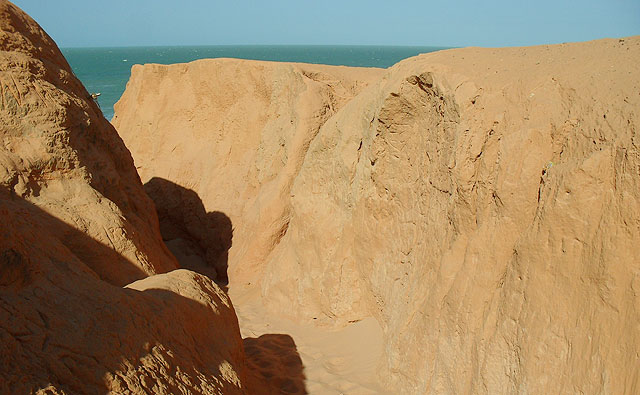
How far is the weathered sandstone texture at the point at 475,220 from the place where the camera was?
329cm

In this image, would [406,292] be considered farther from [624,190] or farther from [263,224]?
[263,224]

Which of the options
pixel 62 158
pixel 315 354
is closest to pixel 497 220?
pixel 315 354

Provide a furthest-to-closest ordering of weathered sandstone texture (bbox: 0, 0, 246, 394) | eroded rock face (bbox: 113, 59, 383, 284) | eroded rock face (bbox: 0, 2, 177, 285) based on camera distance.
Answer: eroded rock face (bbox: 113, 59, 383, 284) < eroded rock face (bbox: 0, 2, 177, 285) < weathered sandstone texture (bbox: 0, 0, 246, 394)

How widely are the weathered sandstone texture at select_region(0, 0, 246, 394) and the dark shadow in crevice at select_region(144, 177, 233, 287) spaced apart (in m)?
2.25

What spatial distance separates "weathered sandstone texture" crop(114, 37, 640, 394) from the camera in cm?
329

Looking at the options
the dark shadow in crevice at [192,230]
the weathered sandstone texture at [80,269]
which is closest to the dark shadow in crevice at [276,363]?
the weathered sandstone texture at [80,269]

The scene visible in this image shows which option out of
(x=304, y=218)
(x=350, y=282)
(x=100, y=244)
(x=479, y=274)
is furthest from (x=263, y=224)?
(x=479, y=274)

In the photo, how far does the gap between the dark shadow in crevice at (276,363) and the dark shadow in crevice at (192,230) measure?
7.78ft

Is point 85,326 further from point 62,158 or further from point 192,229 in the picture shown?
point 192,229

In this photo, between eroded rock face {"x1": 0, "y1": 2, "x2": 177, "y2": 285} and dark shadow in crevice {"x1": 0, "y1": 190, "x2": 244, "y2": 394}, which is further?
eroded rock face {"x1": 0, "y1": 2, "x2": 177, "y2": 285}

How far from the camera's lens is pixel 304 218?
6688 millimetres

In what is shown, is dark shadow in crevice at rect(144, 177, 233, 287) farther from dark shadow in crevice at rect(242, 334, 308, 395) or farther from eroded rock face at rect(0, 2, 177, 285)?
eroded rock face at rect(0, 2, 177, 285)

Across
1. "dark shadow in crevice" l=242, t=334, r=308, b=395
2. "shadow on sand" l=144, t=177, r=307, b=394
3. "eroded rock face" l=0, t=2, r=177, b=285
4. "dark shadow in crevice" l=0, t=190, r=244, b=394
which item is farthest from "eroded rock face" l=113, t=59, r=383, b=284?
"dark shadow in crevice" l=0, t=190, r=244, b=394

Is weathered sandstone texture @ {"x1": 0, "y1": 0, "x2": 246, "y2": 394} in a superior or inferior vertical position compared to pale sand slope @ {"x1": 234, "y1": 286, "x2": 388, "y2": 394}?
superior
